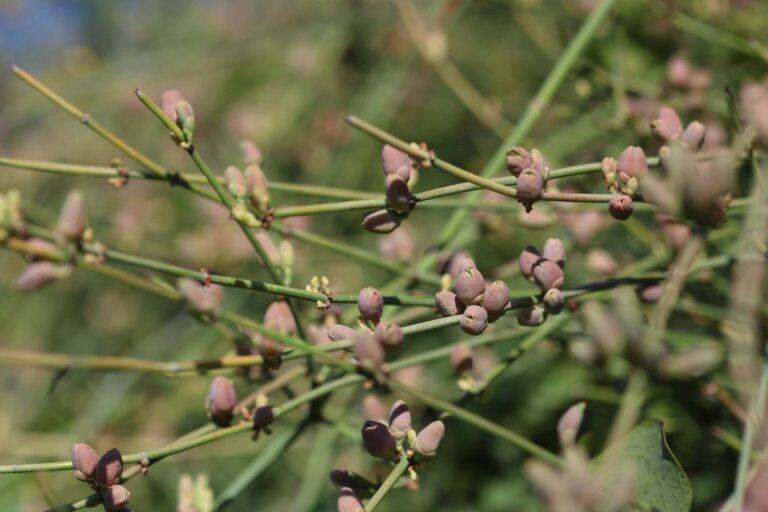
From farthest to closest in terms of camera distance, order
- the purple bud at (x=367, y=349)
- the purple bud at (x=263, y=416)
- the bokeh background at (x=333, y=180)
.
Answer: the bokeh background at (x=333, y=180) → the purple bud at (x=263, y=416) → the purple bud at (x=367, y=349)

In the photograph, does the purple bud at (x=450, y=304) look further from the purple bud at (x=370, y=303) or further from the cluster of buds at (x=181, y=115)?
the cluster of buds at (x=181, y=115)

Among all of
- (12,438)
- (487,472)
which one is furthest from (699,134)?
(12,438)

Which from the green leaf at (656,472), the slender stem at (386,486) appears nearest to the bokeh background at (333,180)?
the green leaf at (656,472)

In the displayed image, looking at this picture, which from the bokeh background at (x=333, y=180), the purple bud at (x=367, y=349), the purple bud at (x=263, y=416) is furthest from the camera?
the bokeh background at (x=333, y=180)

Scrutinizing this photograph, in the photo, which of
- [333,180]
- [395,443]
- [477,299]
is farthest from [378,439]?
[333,180]

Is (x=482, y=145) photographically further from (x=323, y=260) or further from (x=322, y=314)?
(x=322, y=314)

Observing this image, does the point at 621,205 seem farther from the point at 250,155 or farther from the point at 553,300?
the point at 250,155

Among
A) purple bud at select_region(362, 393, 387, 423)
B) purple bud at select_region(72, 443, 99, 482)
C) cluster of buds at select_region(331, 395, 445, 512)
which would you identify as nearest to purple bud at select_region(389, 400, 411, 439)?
cluster of buds at select_region(331, 395, 445, 512)
